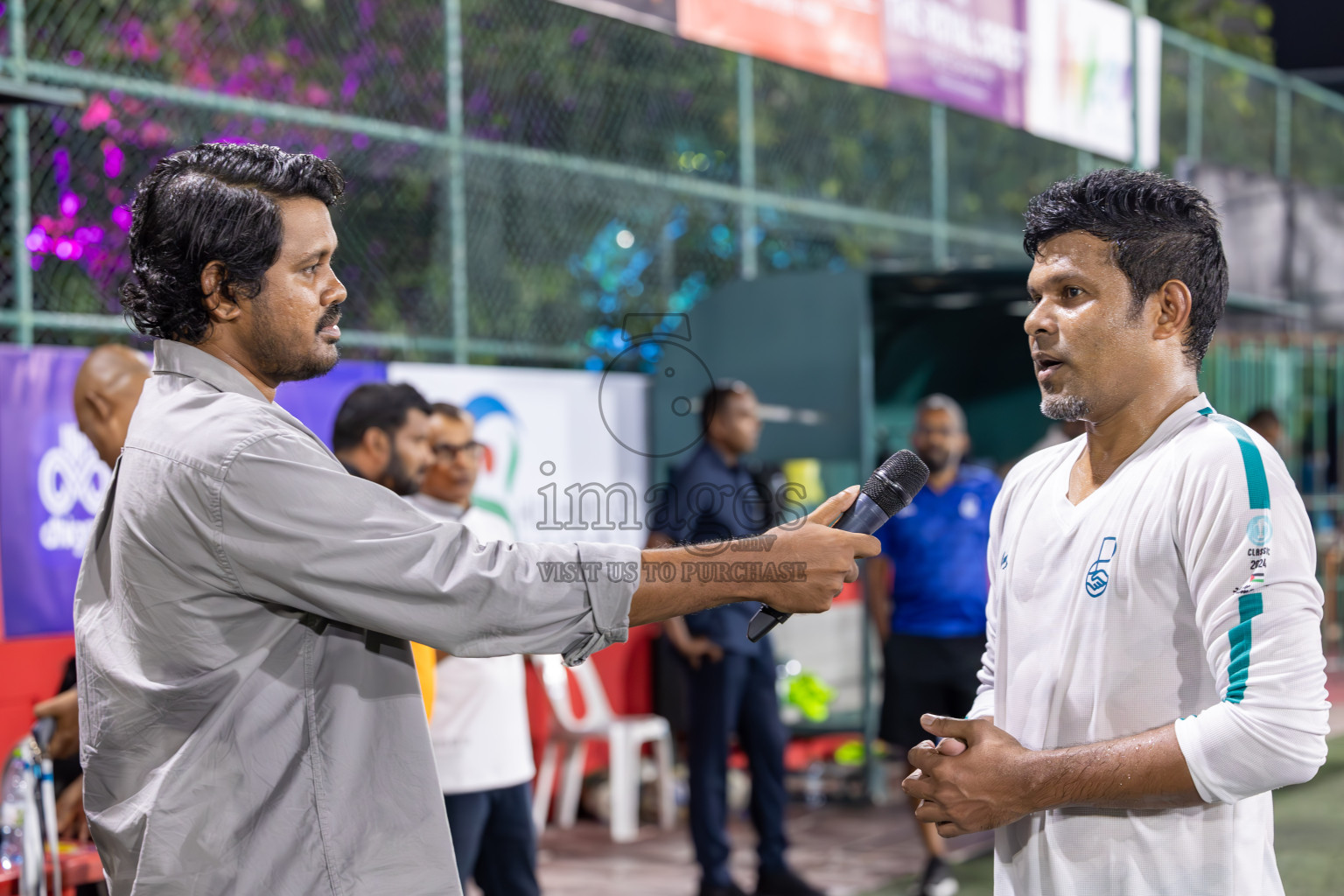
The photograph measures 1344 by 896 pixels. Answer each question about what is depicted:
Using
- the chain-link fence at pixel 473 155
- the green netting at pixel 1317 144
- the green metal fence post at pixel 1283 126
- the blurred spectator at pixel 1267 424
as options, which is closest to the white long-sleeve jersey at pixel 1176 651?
the chain-link fence at pixel 473 155

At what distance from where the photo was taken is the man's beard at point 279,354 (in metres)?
2.05

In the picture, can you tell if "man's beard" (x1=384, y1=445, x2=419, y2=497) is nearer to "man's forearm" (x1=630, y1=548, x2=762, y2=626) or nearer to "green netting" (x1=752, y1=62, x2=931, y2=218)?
"man's forearm" (x1=630, y1=548, x2=762, y2=626)

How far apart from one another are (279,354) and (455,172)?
5.33 metres

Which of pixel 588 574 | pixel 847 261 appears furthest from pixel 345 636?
pixel 847 261

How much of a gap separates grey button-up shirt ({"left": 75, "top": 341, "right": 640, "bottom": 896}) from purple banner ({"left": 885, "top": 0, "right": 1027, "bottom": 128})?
7777mm

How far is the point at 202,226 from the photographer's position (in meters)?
1.99

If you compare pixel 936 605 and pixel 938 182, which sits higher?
pixel 938 182

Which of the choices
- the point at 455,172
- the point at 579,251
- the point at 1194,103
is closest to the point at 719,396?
the point at 455,172

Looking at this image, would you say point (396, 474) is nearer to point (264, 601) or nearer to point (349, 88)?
point (264, 601)

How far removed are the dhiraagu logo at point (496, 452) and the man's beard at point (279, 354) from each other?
4669mm

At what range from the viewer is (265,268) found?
6.64ft

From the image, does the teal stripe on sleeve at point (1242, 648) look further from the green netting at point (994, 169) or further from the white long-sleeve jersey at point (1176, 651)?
the green netting at point (994, 169)

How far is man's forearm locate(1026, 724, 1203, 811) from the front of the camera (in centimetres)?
194

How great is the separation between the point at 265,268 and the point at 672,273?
22.7 ft
